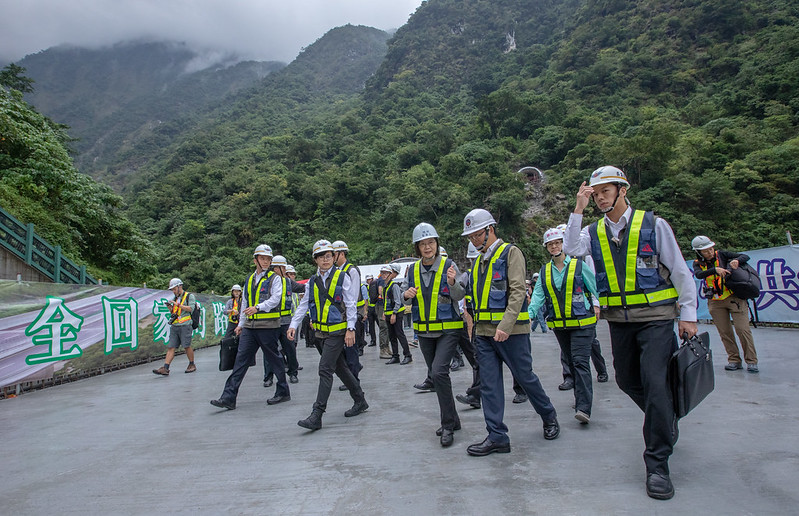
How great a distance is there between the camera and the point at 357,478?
10.2 feet

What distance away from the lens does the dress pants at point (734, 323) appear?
18.8 ft

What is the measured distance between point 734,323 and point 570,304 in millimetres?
3001

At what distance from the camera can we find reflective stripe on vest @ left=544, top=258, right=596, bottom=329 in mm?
4586

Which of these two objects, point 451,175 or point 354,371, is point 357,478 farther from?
point 451,175

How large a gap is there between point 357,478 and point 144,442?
258 cm

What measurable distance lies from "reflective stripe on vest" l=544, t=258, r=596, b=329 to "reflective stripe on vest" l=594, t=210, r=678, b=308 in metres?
1.66

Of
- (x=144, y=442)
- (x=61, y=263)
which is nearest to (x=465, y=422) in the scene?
(x=144, y=442)

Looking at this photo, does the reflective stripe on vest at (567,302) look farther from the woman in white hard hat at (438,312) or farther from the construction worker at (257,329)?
the construction worker at (257,329)

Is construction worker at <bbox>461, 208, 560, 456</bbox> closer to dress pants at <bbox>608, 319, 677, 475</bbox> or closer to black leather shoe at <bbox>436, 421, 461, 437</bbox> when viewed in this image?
black leather shoe at <bbox>436, 421, 461, 437</bbox>

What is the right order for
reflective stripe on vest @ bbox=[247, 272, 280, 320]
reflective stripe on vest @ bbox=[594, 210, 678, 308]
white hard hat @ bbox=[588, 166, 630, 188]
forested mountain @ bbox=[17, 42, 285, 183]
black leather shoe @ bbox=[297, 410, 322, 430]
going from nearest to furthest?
1. reflective stripe on vest @ bbox=[594, 210, 678, 308]
2. white hard hat @ bbox=[588, 166, 630, 188]
3. black leather shoe @ bbox=[297, 410, 322, 430]
4. reflective stripe on vest @ bbox=[247, 272, 280, 320]
5. forested mountain @ bbox=[17, 42, 285, 183]

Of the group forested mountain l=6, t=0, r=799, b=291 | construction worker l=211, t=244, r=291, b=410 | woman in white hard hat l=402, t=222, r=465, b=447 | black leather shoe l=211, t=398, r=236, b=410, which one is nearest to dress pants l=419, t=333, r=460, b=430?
woman in white hard hat l=402, t=222, r=465, b=447

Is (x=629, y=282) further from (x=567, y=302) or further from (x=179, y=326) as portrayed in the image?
(x=179, y=326)

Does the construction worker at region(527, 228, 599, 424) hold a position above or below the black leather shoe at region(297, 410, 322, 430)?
above

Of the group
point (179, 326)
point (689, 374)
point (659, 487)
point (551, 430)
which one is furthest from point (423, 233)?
point (179, 326)
